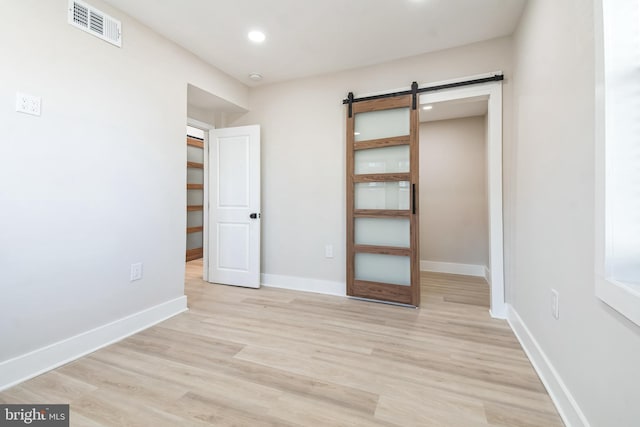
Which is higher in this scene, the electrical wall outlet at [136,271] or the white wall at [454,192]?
the white wall at [454,192]

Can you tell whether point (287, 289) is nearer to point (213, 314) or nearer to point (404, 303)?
point (213, 314)

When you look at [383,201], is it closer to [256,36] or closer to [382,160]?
[382,160]

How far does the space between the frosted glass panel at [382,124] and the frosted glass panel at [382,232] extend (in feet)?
2.98

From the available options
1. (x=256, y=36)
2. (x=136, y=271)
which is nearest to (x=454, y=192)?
(x=256, y=36)

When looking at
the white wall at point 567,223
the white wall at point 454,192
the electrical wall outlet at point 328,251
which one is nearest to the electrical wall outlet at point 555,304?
the white wall at point 567,223

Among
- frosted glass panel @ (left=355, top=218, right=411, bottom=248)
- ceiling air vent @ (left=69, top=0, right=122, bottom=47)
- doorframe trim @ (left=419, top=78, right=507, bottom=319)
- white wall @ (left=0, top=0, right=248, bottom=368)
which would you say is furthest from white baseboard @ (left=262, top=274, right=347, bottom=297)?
ceiling air vent @ (left=69, top=0, right=122, bottom=47)

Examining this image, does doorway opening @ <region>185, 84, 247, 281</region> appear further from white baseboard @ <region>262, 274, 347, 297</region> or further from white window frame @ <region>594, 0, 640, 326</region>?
white window frame @ <region>594, 0, 640, 326</region>

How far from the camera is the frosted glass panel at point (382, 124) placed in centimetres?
297

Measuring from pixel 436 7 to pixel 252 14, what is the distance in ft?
4.74

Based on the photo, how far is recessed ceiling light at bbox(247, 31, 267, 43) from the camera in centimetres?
255

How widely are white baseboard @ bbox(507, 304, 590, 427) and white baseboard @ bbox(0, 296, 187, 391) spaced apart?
9.23 ft

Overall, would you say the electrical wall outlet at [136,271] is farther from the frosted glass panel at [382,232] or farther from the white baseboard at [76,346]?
the frosted glass panel at [382,232]

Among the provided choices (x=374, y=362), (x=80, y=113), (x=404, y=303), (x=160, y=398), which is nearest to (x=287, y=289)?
(x=404, y=303)

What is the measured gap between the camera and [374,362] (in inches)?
72.9
